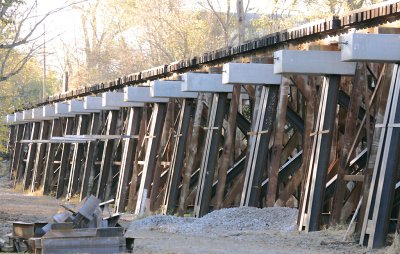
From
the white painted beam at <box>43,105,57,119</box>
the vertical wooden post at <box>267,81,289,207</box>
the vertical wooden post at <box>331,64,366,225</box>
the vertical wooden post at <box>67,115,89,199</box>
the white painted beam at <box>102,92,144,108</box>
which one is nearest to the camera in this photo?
the vertical wooden post at <box>331,64,366,225</box>

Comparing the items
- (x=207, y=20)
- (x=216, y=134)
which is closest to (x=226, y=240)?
(x=216, y=134)

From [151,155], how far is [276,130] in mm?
6378

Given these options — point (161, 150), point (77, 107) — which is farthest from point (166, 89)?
point (77, 107)

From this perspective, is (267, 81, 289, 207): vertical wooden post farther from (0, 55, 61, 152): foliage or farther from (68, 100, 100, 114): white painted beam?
(0, 55, 61, 152): foliage

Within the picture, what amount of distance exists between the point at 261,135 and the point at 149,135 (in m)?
6.28

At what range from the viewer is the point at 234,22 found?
53344mm

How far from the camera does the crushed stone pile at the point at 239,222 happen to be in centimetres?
1606

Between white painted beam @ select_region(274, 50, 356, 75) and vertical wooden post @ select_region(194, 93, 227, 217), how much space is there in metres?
4.67

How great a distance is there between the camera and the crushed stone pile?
1606 cm

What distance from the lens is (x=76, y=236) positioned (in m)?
12.7

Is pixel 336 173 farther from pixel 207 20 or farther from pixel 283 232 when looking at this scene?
pixel 207 20

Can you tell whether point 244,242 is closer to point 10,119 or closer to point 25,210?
point 25,210

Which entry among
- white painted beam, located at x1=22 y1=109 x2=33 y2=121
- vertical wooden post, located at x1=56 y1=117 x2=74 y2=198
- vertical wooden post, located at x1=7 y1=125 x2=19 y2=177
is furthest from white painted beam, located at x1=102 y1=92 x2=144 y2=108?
vertical wooden post, located at x1=7 y1=125 x2=19 y2=177

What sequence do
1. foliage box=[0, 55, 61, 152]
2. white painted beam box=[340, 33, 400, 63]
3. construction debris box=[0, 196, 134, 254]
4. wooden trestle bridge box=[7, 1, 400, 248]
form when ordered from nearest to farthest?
construction debris box=[0, 196, 134, 254] → white painted beam box=[340, 33, 400, 63] → wooden trestle bridge box=[7, 1, 400, 248] → foliage box=[0, 55, 61, 152]
